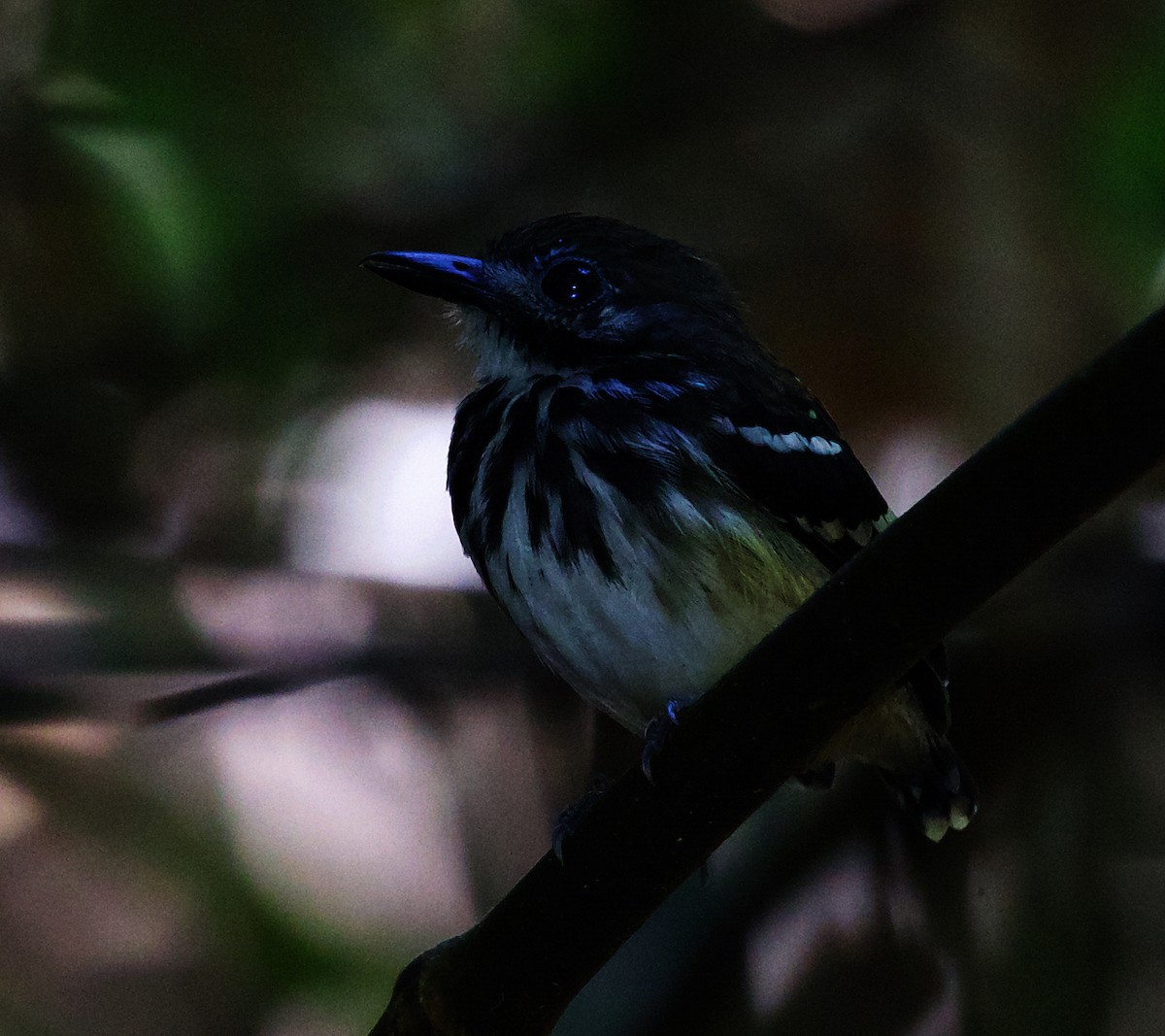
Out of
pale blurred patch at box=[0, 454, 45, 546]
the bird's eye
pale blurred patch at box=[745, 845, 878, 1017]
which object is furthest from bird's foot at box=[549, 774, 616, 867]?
pale blurred patch at box=[0, 454, 45, 546]

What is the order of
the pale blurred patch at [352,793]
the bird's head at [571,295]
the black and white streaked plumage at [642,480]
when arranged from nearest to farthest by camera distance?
the black and white streaked plumage at [642,480] → the bird's head at [571,295] → the pale blurred patch at [352,793]

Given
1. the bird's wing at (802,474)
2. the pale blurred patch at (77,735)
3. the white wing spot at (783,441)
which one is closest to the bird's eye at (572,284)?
the bird's wing at (802,474)

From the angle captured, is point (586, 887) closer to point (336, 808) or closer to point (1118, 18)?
point (336, 808)

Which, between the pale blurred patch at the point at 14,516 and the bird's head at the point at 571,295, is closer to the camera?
the bird's head at the point at 571,295

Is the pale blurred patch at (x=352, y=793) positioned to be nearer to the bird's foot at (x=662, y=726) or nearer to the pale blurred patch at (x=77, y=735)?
the pale blurred patch at (x=77, y=735)

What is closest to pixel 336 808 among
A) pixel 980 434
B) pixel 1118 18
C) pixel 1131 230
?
pixel 980 434

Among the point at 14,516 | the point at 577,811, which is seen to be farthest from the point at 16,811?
the point at 577,811

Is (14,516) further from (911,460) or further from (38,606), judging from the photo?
(911,460)
